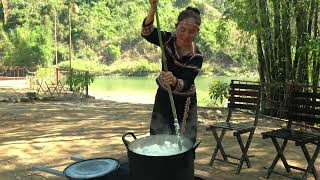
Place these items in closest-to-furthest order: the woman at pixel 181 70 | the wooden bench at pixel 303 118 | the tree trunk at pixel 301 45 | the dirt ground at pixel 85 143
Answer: the woman at pixel 181 70
the wooden bench at pixel 303 118
the dirt ground at pixel 85 143
the tree trunk at pixel 301 45

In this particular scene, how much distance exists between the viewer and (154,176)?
7.95 feet

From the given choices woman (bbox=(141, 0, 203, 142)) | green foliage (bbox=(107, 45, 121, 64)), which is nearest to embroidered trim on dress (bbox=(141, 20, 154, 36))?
woman (bbox=(141, 0, 203, 142))

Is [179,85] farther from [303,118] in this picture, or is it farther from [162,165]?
[303,118]

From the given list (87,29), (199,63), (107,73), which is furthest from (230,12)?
(87,29)

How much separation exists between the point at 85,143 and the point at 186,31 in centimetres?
422

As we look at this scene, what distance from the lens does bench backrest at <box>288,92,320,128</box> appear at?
14.9 feet

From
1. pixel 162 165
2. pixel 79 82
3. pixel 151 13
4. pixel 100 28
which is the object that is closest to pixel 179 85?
pixel 151 13

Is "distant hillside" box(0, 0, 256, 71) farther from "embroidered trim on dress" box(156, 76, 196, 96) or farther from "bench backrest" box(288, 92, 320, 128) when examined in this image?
"embroidered trim on dress" box(156, 76, 196, 96)

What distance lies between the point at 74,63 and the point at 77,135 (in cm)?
4953

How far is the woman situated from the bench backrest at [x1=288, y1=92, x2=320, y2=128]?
1973mm

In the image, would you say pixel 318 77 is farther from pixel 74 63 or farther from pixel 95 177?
pixel 74 63

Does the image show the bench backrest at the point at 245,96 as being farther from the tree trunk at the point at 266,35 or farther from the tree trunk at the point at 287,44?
the tree trunk at the point at 266,35

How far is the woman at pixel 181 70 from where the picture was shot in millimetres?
2961

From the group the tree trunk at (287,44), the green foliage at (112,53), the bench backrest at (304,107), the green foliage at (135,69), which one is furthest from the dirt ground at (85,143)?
the green foliage at (112,53)
